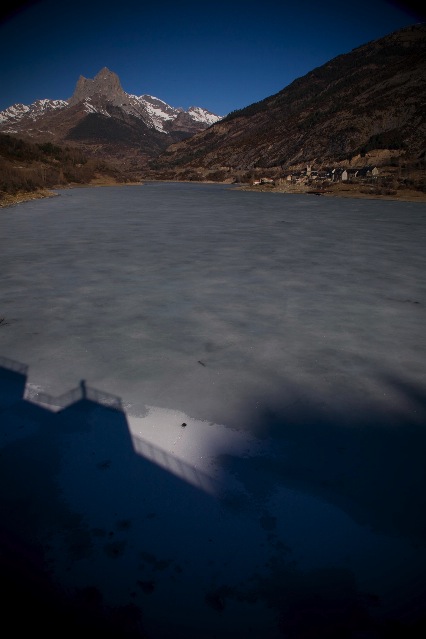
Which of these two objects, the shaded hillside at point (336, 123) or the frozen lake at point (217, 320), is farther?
the shaded hillside at point (336, 123)

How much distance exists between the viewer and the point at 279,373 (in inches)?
200

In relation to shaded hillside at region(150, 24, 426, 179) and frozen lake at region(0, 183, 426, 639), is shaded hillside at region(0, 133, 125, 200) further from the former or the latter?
shaded hillside at region(150, 24, 426, 179)

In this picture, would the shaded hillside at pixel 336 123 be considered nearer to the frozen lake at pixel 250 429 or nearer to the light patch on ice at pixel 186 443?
the frozen lake at pixel 250 429

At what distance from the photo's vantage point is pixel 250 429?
3.97 m

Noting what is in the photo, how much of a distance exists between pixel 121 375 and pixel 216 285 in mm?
4600

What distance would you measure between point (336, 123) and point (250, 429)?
10303cm

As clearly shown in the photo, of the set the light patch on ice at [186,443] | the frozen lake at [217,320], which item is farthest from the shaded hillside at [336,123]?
the light patch on ice at [186,443]

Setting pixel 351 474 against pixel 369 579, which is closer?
pixel 369 579

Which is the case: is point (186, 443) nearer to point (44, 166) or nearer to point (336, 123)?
point (44, 166)

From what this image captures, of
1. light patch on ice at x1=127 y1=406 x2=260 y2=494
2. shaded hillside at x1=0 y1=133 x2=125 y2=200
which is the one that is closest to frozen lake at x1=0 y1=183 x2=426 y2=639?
light patch on ice at x1=127 y1=406 x2=260 y2=494

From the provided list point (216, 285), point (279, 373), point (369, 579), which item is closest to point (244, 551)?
point (369, 579)

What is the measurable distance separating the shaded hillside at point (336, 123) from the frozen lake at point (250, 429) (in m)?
55.7

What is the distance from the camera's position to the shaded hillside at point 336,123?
69938 mm

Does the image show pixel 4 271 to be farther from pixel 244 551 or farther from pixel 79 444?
pixel 244 551
